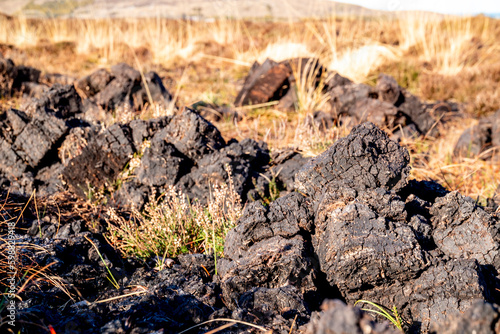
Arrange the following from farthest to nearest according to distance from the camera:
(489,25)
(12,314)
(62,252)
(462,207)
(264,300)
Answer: (489,25) < (62,252) < (462,207) < (264,300) < (12,314)

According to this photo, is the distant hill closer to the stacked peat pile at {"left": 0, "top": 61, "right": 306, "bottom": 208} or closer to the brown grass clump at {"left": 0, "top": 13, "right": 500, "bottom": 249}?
the brown grass clump at {"left": 0, "top": 13, "right": 500, "bottom": 249}

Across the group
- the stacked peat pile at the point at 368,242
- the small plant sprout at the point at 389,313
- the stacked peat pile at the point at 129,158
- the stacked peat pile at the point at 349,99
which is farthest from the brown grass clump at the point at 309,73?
the small plant sprout at the point at 389,313

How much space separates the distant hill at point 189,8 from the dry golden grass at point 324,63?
1011 mm

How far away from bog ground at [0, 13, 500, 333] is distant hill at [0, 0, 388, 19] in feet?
12.6

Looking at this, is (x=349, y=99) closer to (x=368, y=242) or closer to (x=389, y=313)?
(x=368, y=242)

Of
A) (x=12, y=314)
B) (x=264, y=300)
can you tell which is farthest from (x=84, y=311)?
(x=264, y=300)

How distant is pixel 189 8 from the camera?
3441cm

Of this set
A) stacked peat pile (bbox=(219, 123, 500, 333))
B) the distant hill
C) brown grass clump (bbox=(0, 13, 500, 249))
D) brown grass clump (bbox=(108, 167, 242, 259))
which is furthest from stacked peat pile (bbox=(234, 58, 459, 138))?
brown grass clump (bbox=(108, 167, 242, 259))

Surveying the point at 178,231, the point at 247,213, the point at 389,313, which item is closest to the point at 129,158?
the point at 178,231

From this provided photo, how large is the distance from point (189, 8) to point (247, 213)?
117 feet

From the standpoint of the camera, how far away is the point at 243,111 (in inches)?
298

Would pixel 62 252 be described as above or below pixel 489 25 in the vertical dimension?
below

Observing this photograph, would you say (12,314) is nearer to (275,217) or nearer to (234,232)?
(234,232)

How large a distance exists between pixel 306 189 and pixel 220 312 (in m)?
1.34
